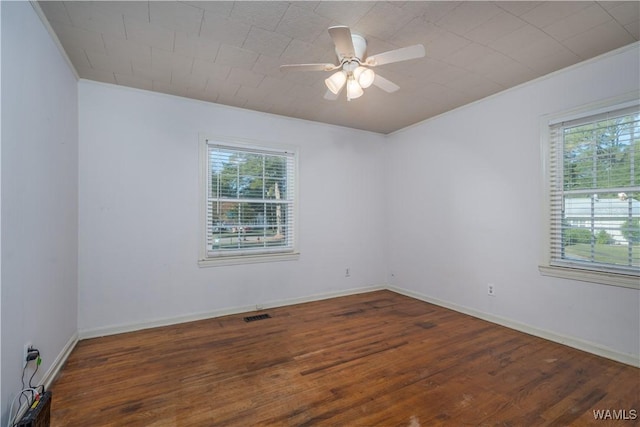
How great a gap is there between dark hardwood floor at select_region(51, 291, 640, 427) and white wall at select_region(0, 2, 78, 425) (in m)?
0.50

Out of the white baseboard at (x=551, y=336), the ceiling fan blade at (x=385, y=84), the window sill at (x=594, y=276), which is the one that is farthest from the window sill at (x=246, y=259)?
the window sill at (x=594, y=276)

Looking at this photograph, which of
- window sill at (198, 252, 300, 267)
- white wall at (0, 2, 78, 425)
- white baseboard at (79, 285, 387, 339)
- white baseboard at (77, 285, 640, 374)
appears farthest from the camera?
window sill at (198, 252, 300, 267)

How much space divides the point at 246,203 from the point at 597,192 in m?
3.70

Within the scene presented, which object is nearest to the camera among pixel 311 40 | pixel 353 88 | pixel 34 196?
pixel 34 196

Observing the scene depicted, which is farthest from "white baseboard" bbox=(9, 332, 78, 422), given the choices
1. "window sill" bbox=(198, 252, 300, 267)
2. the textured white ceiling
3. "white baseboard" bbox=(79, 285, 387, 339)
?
the textured white ceiling

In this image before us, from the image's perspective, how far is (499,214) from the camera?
Answer: 3326 mm

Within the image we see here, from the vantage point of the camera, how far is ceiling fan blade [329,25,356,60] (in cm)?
176

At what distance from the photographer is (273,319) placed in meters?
3.47

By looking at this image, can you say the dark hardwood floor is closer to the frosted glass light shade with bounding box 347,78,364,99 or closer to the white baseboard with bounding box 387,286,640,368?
the white baseboard with bounding box 387,286,640,368

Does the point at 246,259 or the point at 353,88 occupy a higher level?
the point at 353,88

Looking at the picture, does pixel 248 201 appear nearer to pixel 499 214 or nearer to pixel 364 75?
pixel 364 75

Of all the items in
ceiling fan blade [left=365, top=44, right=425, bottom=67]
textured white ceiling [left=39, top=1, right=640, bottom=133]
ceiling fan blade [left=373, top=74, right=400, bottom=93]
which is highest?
textured white ceiling [left=39, top=1, right=640, bottom=133]

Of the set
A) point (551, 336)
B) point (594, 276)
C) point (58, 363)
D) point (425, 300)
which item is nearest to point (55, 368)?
point (58, 363)

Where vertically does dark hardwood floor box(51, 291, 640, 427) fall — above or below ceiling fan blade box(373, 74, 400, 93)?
below
